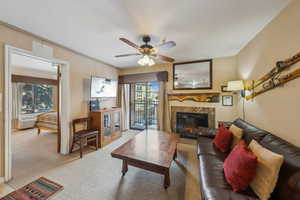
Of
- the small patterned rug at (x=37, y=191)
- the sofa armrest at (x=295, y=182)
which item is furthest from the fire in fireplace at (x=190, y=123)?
the small patterned rug at (x=37, y=191)

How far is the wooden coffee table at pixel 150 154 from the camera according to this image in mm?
1576

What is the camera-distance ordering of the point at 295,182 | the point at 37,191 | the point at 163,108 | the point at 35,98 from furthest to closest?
the point at 35,98 < the point at 163,108 < the point at 37,191 < the point at 295,182

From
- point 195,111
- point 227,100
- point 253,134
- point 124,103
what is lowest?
point 253,134

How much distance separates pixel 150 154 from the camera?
69.9 inches

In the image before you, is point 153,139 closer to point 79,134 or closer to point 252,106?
point 79,134

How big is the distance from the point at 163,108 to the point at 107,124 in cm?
181

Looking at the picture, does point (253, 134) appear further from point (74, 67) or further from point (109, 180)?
point (74, 67)

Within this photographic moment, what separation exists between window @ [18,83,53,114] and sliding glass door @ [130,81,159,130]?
4.40 m

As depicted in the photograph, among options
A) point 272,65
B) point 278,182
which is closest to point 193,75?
point 272,65

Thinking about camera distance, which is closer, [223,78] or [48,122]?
[223,78]

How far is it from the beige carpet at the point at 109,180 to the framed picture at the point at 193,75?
2.07 metres

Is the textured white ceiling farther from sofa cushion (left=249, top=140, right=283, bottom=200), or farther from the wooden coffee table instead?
the wooden coffee table

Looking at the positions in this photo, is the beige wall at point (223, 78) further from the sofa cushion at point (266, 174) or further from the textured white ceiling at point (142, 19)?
the sofa cushion at point (266, 174)

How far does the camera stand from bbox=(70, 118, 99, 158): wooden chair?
2535 mm
